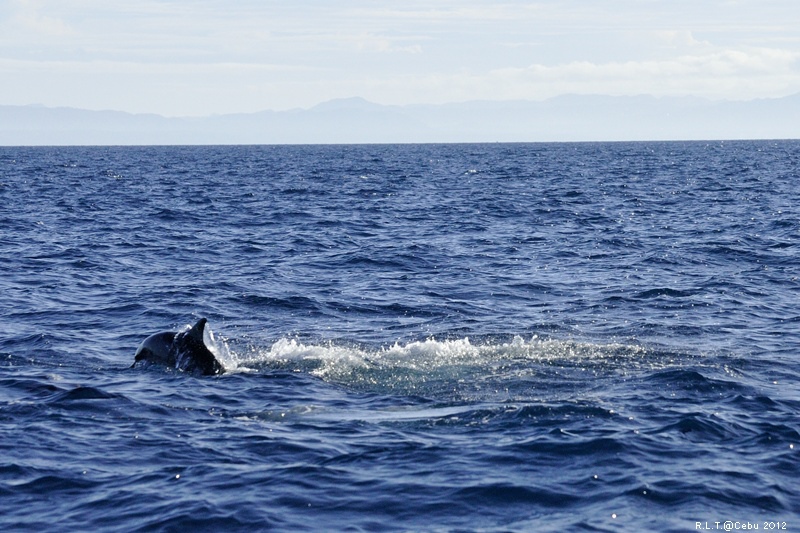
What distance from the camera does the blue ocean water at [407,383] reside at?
10.9m

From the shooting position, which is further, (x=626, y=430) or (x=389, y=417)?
(x=389, y=417)

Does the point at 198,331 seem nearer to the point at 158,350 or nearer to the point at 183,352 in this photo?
the point at 183,352

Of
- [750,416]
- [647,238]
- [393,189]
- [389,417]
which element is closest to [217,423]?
[389,417]

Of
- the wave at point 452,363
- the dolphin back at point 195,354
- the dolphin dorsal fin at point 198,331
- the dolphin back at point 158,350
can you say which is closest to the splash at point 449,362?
the wave at point 452,363

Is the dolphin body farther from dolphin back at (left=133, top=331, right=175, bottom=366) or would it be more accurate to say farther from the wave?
the wave

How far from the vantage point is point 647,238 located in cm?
3681

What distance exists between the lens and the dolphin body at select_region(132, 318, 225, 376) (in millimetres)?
17266

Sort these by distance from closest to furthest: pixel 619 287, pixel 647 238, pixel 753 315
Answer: pixel 753 315 < pixel 619 287 < pixel 647 238

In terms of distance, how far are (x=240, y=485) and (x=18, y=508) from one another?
242 cm

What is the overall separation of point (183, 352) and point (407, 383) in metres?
4.22

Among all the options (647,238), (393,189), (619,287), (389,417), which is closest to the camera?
(389,417)

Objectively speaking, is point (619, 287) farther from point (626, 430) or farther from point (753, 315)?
point (626, 430)

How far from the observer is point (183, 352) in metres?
17.5

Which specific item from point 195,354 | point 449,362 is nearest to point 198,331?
point 195,354
